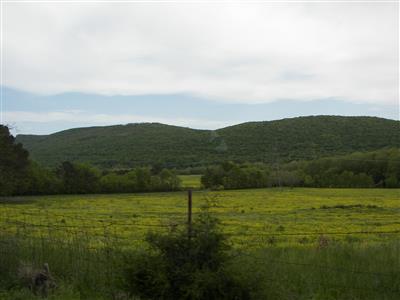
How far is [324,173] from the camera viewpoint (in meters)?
28.9

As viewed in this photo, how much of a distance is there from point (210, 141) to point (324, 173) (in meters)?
61.7

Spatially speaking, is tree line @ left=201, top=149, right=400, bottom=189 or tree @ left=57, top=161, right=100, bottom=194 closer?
tree line @ left=201, top=149, right=400, bottom=189

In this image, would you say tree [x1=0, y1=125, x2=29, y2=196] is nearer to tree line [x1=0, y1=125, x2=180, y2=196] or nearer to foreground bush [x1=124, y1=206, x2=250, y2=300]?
tree line [x1=0, y1=125, x2=180, y2=196]

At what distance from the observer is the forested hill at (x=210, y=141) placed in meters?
71.5

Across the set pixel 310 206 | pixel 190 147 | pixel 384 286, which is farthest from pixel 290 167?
pixel 190 147

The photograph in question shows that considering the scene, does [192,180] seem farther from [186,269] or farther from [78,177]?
[186,269]

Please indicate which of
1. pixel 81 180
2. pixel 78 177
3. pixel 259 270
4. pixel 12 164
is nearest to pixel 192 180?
pixel 12 164

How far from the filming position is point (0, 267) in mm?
8656

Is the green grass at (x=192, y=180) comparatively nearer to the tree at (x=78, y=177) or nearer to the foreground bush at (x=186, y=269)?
the tree at (x=78, y=177)

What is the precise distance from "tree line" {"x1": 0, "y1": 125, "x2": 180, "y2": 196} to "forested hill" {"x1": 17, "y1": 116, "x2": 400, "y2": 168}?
3484 millimetres

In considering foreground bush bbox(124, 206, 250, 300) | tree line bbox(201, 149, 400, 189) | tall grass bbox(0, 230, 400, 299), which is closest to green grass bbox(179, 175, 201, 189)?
tree line bbox(201, 149, 400, 189)

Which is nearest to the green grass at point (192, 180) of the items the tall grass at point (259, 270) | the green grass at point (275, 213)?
the green grass at point (275, 213)

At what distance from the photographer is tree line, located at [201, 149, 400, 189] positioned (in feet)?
57.1

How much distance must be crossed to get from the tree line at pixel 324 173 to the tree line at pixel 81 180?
10943 millimetres
